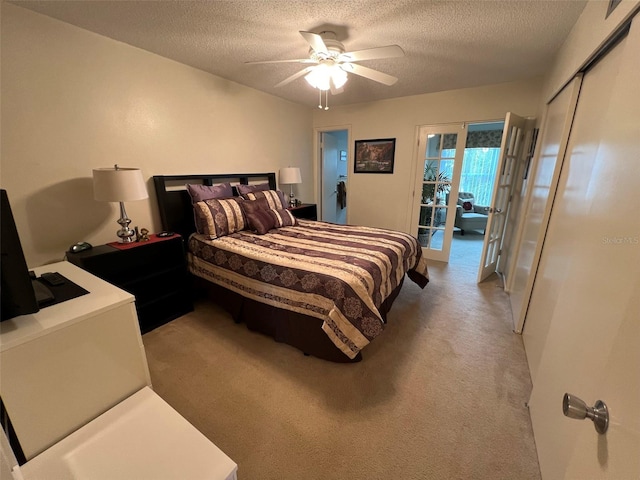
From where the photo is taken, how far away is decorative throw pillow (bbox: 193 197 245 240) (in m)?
2.57

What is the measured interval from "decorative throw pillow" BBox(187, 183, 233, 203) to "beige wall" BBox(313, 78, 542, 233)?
2149 millimetres

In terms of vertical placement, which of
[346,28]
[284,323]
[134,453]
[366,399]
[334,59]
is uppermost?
[346,28]

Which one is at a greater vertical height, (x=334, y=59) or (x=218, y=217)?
(x=334, y=59)

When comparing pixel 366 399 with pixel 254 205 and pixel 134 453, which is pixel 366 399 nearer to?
pixel 134 453

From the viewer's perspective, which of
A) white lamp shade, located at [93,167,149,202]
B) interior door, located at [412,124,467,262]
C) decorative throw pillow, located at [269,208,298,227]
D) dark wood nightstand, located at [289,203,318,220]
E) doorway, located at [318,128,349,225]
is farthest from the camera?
doorway, located at [318,128,349,225]

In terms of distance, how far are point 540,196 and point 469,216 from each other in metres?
3.46

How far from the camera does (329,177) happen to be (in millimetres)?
5059

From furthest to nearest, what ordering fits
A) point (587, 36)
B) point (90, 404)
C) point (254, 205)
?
point (254, 205) < point (587, 36) < point (90, 404)

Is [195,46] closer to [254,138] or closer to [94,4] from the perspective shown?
[94,4]

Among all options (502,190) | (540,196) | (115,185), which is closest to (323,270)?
(115,185)

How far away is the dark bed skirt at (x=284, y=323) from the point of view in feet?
6.09

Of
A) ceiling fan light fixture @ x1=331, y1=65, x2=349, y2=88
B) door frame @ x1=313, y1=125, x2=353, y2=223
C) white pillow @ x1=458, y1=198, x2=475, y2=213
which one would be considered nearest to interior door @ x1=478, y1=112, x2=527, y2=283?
ceiling fan light fixture @ x1=331, y1=65, x2=349, y2=88

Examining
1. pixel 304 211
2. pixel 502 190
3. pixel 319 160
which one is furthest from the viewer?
pixel 319 160

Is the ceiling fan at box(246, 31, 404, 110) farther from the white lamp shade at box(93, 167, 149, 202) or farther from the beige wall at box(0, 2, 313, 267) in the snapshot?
the white lamp shade at box(93, 167, 149, 202)
